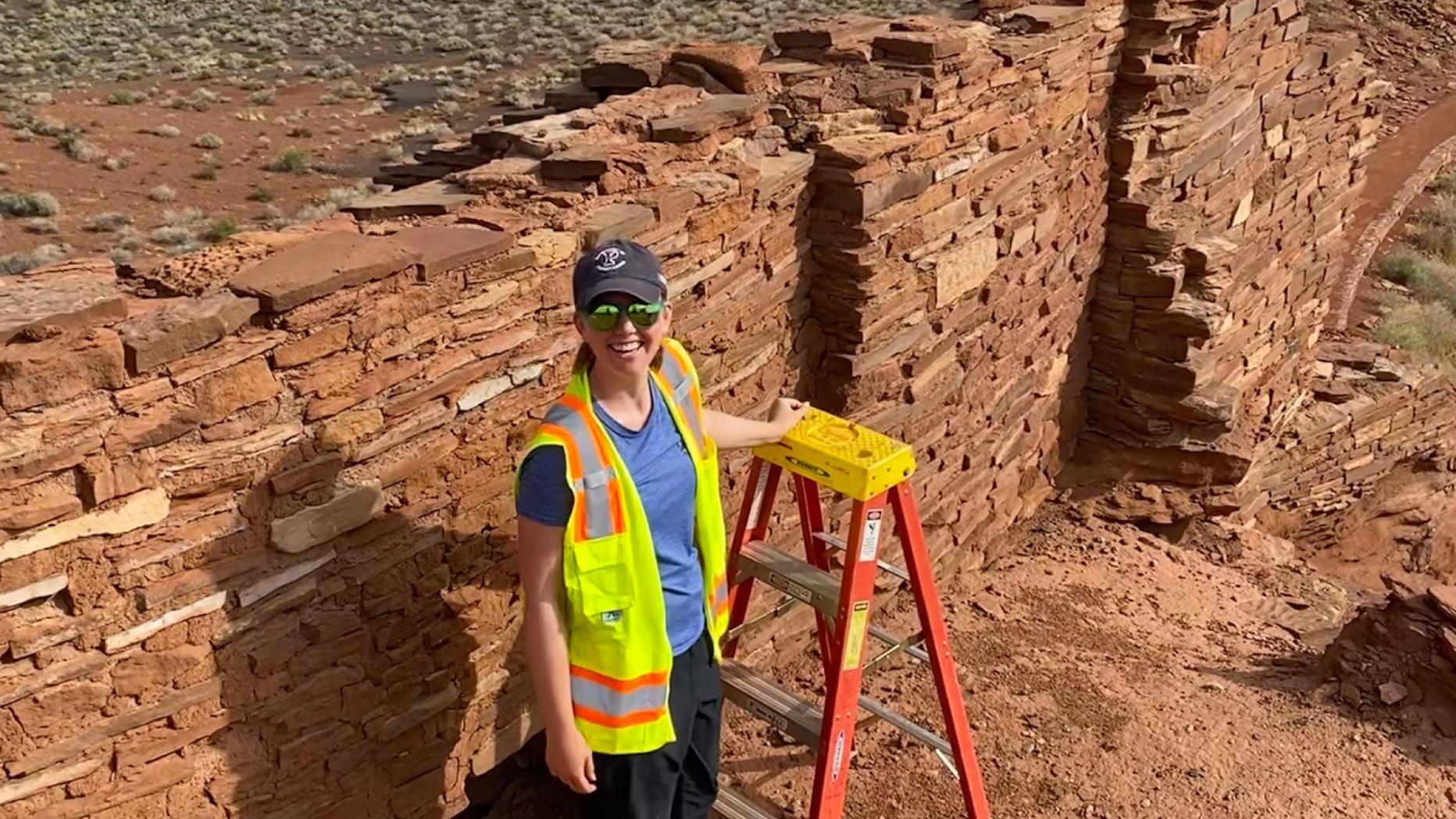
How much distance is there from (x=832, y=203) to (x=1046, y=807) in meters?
2.70

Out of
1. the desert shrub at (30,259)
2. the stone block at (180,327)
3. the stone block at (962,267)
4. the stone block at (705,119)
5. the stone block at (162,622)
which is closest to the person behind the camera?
the stone block at (180,327)

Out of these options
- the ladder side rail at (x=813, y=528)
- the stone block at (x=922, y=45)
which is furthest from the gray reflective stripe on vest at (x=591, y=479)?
the stone block at (x=922, y=45)

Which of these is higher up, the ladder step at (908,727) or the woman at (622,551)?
the woman at (622,551)

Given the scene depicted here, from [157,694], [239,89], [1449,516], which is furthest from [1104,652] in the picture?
[239,89]

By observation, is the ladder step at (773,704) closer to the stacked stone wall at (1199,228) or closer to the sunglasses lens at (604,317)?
the sunglasses lens at (604,317)

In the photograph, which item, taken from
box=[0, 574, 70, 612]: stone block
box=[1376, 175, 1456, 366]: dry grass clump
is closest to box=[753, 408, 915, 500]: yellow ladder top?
box=[0, 574, 70, 612]: stone block

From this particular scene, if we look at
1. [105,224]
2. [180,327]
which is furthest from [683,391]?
[105,224]

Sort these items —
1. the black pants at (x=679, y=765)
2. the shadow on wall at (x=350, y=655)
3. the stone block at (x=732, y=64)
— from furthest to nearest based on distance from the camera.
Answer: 1. the stone block at (x=732, y=64)
2. the shadow on wall at (x=350, y=655)
3. the black pants at (x=679, y=765)

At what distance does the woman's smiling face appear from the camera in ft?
10.8

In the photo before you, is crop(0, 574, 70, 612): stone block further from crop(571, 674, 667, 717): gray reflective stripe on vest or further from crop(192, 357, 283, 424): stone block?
crop(571, 674, 667, 717): gray reflective stripe on vest

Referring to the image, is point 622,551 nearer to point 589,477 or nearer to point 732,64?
point 589,477

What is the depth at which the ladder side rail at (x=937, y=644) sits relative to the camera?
172 inches

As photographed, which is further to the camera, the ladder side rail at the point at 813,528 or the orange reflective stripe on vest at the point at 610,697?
the ladder side rail at the point at 813,528

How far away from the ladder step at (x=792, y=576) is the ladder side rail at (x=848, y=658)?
83mm
